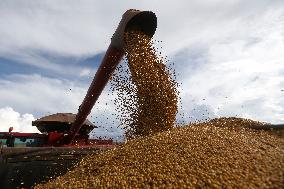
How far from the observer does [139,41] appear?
24.9 feet

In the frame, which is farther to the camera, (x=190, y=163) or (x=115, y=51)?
(x=115, y=51)

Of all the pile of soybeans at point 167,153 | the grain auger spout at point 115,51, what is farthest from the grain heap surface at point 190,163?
the grain auger spout at point 115,51

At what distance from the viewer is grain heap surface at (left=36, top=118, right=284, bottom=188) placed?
475 cm

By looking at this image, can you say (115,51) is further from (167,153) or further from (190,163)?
(190,163)

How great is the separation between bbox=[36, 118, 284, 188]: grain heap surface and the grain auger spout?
5.56ft

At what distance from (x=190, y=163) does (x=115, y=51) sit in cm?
302

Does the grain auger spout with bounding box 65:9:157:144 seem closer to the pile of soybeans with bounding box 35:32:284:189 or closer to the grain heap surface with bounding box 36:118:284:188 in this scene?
the pile of soybeans with bounding box 35:32:284:189

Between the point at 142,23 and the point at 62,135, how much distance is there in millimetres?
2982

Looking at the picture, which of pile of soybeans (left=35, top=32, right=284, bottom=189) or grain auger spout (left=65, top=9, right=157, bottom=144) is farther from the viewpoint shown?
grain auger spout (left=65, top=9, right=157, bottom=144)

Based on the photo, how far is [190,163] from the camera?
17.0 ft

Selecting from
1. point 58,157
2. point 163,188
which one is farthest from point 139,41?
point 163,188

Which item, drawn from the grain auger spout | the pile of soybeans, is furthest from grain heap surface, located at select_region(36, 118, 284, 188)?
the grain auger spout

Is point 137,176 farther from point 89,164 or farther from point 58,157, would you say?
point 58,157

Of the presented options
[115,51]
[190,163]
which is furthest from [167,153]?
[115,51]
